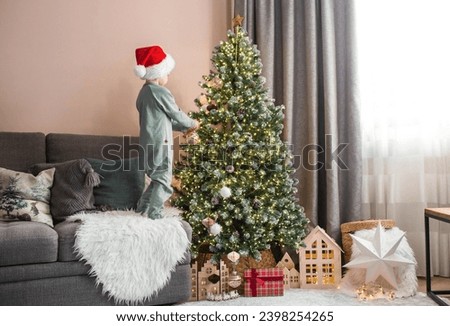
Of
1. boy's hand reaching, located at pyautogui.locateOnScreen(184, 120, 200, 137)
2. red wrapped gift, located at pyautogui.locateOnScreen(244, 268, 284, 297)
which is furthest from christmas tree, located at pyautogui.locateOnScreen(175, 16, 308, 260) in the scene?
red wrapped gift, located at pyautogui.locateOnScreen(244, 268, 284, 297)

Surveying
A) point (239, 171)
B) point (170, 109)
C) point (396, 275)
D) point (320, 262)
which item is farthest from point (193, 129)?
point (396, 275)

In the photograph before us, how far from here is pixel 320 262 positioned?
11.4 feet

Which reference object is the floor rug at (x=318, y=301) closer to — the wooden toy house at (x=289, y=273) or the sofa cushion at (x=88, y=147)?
the wooden toy house at (x=289, y=273)

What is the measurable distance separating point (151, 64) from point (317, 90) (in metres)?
1.33

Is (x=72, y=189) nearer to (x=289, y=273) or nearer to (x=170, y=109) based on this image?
(x=170, y=109)

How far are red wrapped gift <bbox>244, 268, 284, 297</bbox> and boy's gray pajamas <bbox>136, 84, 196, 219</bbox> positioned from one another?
721 millimetres

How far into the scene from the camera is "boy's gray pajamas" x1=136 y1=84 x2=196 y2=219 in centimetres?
313

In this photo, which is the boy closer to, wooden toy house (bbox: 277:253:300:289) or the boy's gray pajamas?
the boy's gray pajamas

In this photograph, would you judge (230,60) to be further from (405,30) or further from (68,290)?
(68,290)

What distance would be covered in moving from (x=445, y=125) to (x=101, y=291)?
2574 millimetres

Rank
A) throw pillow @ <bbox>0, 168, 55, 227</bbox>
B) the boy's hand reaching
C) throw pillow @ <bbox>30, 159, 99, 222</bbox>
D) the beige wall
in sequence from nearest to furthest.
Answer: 1. throw pillow @ <bbox>0, 168, 55, 227</bbox>
2. throw pillow @ <bbox>30, 159, 99, 222</bbox>
3. the boy's hand reaching
4. the beige wall

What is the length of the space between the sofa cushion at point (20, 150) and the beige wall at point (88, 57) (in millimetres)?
446

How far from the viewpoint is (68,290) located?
2.68 m

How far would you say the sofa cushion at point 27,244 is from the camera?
257 centimetres
